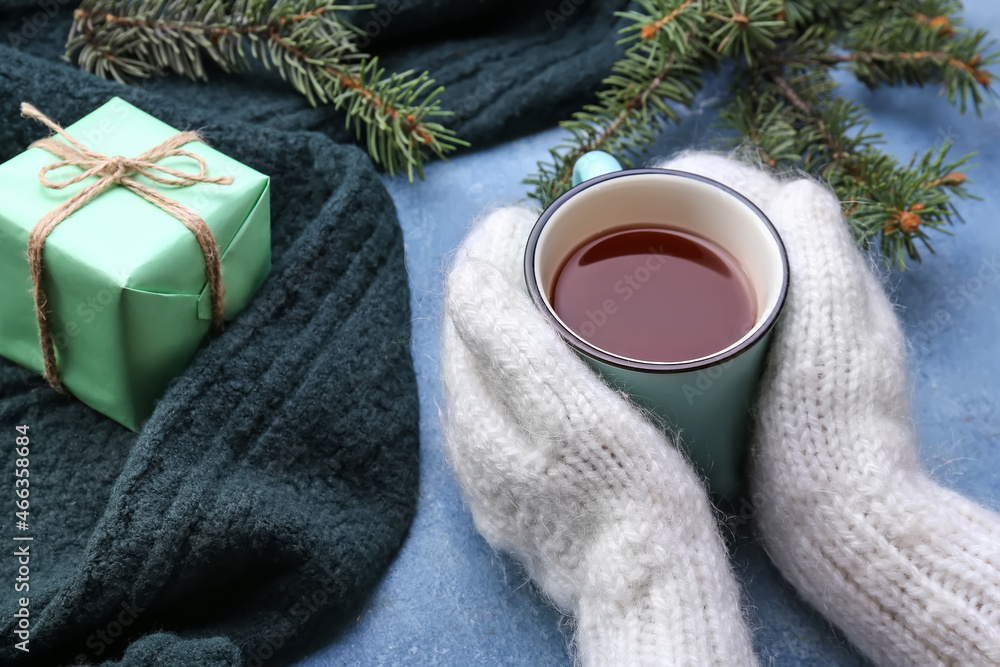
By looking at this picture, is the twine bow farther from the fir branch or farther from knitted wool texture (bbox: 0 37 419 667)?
the fir branch

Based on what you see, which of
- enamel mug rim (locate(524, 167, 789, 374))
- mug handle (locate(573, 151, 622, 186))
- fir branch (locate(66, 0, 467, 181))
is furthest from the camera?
fir branch (locate(66, 0, 467, 181))

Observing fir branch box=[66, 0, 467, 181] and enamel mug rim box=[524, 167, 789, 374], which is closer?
enamel mug rim box=[524, 167, 789, 374]

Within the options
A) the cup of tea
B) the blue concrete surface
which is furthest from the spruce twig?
the cup of tea

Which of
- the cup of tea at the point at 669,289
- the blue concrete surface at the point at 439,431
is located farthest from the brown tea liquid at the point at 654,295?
the blue concrete surface at the point at 439,431

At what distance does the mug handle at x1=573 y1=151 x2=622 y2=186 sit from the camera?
0.57 m

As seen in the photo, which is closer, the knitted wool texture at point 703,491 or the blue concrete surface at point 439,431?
the knitted wool texture at point 703,491

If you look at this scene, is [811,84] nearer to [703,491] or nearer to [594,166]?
[594,166]

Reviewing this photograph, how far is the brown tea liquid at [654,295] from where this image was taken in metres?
0.50

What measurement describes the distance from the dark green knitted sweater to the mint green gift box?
0.09ft

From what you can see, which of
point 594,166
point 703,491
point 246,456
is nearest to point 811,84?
point 594,166

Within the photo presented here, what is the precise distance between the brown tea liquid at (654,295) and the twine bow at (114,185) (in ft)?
0.78

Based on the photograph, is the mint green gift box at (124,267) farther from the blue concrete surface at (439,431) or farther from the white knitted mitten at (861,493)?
the white knitted mitten at (861,493)

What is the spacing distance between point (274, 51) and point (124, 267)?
296 mm

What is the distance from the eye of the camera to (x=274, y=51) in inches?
29.3
